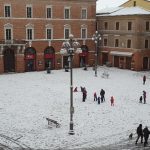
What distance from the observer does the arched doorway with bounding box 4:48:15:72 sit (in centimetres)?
5384

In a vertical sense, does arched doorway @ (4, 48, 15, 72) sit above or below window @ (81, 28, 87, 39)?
below

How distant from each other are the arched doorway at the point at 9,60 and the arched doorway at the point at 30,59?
2.09 metres

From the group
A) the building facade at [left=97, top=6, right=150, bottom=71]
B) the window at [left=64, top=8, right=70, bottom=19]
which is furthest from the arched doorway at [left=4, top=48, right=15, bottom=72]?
the building facade at [left=97, top=6, right=150, bottom=71]

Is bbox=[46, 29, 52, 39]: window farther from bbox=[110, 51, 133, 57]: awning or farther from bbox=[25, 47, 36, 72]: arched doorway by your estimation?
bbox=[110, 51, 133, 57]: awning

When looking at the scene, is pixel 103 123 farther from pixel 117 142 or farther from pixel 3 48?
pixel 3 48

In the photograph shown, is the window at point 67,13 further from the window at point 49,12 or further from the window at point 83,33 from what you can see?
the window at point 83,33

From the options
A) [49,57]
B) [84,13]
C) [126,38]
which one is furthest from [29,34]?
[126,38]

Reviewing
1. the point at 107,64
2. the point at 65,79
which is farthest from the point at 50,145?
the point at 107,64

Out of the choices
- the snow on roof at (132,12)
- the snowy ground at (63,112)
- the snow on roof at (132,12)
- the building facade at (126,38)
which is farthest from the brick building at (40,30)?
the snowy ground at (63,112)

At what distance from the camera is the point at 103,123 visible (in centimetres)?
2797

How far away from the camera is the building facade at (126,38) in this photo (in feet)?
186

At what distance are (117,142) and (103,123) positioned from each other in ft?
14.6

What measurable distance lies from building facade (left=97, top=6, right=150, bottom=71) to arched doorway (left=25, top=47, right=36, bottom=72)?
44.0 feet

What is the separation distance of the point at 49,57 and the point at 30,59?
3.39 metres
